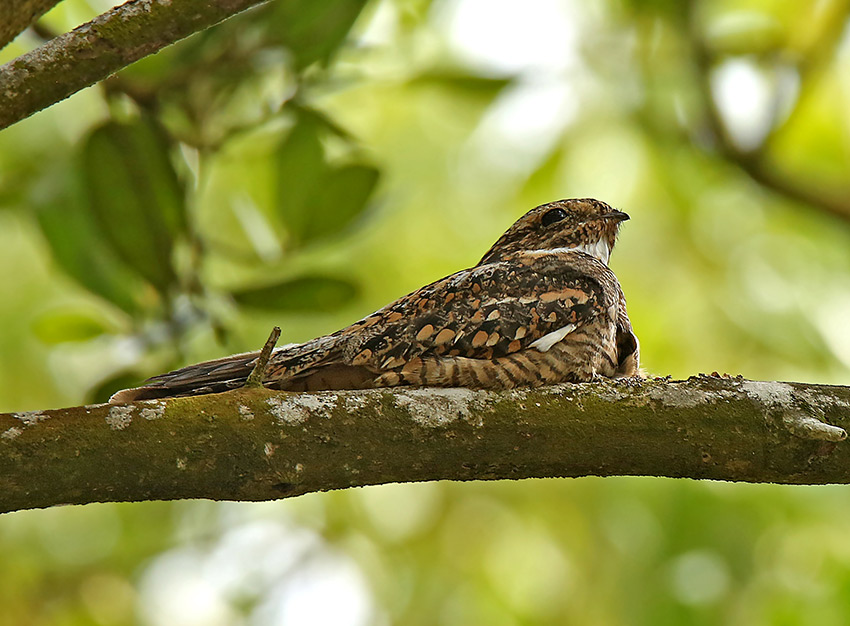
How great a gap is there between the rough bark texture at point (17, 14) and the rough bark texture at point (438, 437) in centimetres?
78

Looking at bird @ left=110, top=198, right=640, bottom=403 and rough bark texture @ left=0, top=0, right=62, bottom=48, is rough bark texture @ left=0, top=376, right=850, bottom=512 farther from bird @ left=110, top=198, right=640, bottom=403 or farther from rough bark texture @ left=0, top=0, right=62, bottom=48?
rough bark texture @ left=0, top=0, right=62, bottom=48

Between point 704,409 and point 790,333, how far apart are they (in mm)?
3604

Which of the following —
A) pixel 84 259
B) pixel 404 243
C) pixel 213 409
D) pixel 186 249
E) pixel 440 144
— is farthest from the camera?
pixel 440 144

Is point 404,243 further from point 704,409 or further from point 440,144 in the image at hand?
point 704,409

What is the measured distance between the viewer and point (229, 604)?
5875 millimetres

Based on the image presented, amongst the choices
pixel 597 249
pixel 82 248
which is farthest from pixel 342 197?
pixel 597 249

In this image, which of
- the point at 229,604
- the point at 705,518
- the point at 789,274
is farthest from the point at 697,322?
the point at 229,604

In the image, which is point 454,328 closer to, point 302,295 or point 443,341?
point 443,341

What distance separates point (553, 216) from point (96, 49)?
2.19 m

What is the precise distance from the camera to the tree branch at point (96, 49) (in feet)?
6.63

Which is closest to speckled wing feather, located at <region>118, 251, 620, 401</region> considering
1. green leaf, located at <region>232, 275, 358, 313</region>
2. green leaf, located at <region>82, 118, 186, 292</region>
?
green leaf, located at <region>232, 275, 358, 313</region>

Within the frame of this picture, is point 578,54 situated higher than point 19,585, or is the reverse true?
point 578,54

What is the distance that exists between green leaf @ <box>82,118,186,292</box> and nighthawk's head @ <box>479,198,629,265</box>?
1.21 metres

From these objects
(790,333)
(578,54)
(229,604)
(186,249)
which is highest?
(186,249)
